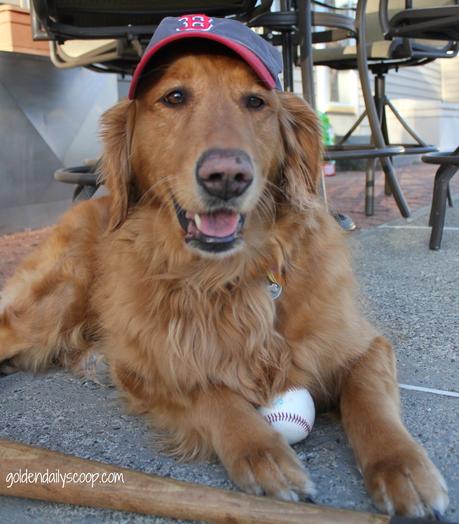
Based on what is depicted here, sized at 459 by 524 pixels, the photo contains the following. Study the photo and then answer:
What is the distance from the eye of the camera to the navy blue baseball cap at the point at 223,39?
209 centimetres

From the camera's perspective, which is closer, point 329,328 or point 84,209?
point 329,328

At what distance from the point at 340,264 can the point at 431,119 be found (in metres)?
11.7

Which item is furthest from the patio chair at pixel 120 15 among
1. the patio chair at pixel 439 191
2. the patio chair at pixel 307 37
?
the patio chair at pixel 439 191

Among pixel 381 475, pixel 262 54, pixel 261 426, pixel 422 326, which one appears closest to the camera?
pixel 381 475

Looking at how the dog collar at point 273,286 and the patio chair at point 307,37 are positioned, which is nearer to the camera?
the dog collar at point 273,286

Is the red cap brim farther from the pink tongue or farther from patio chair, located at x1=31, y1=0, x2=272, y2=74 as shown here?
patio chair, located at x1=31, y1=0, x2=272, y2=74

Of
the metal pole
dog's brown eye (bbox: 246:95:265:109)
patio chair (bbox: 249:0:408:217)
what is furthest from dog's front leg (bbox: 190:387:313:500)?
the metal pole

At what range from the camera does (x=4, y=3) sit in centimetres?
552

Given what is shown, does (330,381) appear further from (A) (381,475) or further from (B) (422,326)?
(B) (422,326)

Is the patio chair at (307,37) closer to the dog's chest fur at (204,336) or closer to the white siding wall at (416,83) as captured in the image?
the dog's chest fur at (204,336)

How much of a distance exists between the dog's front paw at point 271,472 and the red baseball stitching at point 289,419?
0.65 ft

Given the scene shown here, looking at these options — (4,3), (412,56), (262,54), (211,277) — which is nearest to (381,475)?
(211,277)

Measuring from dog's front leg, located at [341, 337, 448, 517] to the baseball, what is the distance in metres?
0.12

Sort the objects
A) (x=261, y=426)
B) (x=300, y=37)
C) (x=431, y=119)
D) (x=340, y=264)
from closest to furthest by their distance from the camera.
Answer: (x=261, y=426) → (x=340, y=264) → (x=300, y=37) → (x=431, y=119)
